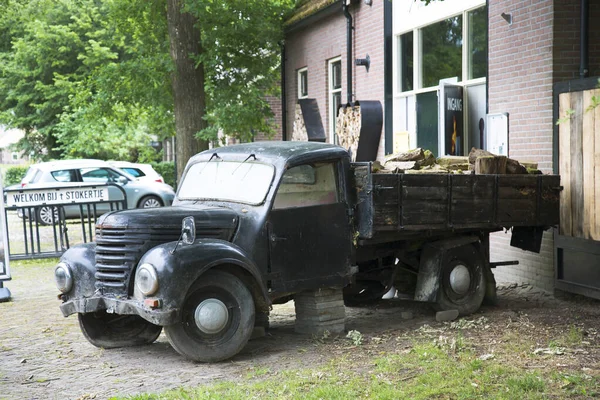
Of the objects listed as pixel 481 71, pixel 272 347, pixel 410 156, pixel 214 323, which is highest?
pixel 481 71

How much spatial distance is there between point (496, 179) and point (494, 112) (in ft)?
8.62

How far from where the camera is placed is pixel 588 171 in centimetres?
Answer: 888

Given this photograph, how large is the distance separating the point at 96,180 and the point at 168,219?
49.6ft

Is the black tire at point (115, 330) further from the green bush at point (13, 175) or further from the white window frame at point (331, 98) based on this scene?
the green bush at point (13, 175)

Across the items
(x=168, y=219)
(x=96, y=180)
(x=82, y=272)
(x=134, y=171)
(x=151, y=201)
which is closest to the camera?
(x=168, y=219)

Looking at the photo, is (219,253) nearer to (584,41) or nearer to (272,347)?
(272,347)

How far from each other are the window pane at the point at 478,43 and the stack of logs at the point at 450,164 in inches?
113

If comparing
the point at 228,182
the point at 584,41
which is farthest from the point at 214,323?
the point at 584,41

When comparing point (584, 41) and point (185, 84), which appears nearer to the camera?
point (584, 41)

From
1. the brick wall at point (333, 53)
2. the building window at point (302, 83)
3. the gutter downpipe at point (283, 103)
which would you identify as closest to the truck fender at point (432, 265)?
the brick wall at point (333, 53)

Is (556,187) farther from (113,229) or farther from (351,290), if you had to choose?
(113,229)

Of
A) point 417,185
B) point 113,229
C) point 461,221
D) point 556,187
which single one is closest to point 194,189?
point 113,229

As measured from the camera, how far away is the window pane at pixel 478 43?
37.1 feet

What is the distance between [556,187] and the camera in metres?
8.98
